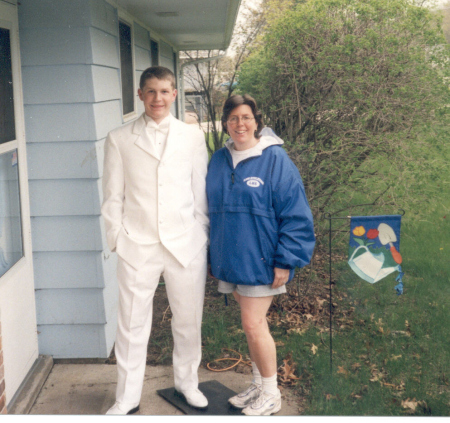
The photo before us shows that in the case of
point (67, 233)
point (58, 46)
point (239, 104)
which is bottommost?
point (67, 233)

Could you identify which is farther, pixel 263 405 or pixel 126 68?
pixel 126 68

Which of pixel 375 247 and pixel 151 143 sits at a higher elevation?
pixel 151 143

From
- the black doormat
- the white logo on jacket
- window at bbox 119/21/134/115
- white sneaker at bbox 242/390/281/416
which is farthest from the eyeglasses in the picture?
window at bbox 119/21/134/115

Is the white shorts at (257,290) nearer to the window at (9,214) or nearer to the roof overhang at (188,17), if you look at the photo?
the window at (9,214)

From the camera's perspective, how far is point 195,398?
3.04 meters

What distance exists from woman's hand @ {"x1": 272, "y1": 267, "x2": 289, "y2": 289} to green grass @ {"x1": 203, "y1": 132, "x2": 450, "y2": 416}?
849 millimetres

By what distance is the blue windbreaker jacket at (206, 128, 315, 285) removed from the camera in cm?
269

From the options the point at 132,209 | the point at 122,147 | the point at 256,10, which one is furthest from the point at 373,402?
the point at 256,10

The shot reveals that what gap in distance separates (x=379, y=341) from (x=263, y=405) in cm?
148

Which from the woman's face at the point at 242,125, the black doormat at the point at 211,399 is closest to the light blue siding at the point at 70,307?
the black doormat at the point at 211,399

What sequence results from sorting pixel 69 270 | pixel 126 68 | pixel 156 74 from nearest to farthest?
pixel 156 74
pixel 69 270
pixel 126 68

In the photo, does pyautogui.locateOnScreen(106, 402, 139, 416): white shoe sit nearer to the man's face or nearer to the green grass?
the green grass

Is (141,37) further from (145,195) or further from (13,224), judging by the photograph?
(145,195)

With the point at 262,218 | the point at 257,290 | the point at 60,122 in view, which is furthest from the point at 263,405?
the point at 60,122
